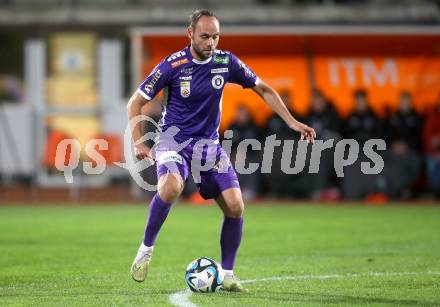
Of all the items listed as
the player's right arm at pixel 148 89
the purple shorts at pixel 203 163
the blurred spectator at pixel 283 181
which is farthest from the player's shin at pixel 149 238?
the blurred spectator at pixel 283 181

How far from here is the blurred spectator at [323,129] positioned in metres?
18.9

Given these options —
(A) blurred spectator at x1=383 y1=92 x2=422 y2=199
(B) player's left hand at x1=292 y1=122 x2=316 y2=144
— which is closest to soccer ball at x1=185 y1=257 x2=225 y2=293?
(B) player's left hand at x1=292 y1=122 x2=316 y2=144

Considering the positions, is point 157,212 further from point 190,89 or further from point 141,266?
point 190,89

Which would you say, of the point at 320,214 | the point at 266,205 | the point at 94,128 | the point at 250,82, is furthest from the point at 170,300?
the point at 94,128

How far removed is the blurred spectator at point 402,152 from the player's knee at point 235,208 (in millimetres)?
12009

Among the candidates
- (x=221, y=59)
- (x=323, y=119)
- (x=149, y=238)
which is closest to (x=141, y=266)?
(x=149, y=238)

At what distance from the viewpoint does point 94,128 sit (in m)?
24.9

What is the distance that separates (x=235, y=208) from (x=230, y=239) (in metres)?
0.29

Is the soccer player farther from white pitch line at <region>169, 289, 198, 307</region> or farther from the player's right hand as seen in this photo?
white pitch line at <region>169, 289, 198, 307</region>

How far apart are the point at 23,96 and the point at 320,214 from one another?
38.4ft

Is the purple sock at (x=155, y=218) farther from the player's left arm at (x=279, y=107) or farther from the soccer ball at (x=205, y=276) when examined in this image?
the player's left arm at (x=279, y=107)

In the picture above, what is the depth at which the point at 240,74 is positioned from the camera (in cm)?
797

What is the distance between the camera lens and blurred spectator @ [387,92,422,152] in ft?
63.2

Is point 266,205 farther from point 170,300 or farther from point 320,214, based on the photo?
point 170,300
